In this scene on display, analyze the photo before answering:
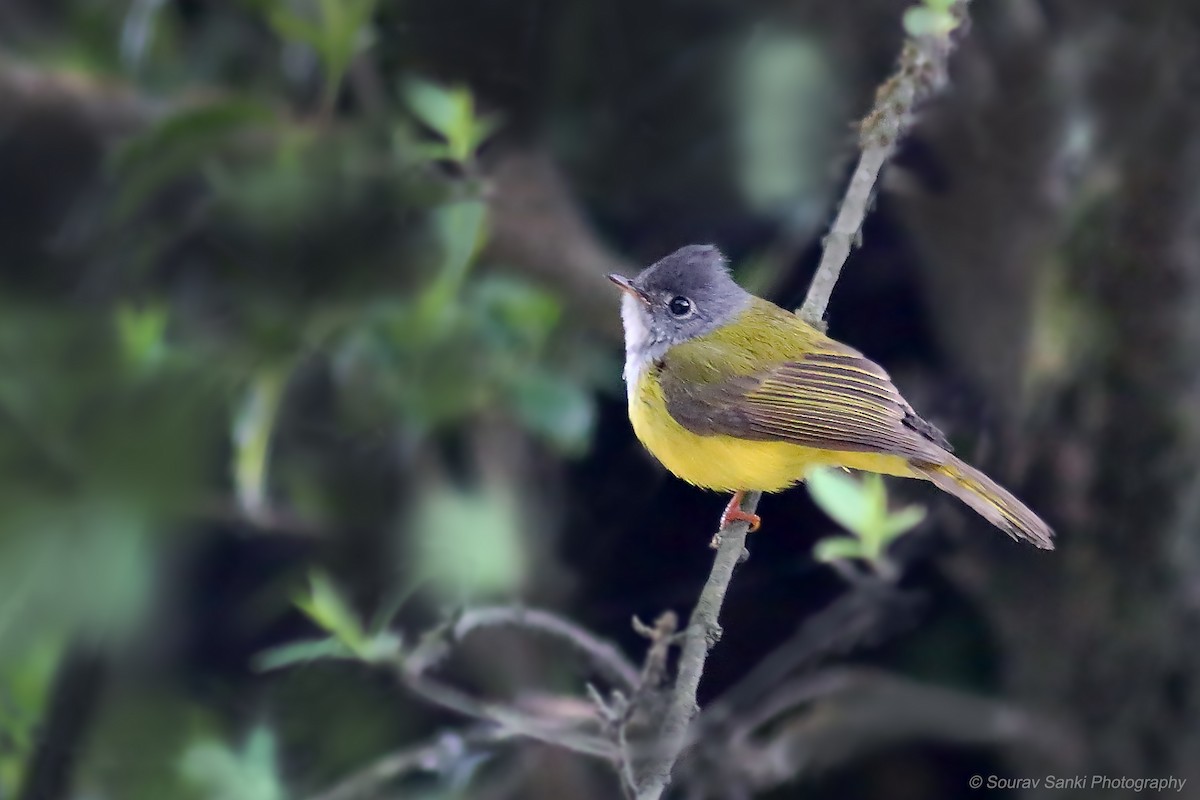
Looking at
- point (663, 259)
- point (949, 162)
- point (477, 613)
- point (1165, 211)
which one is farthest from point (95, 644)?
point (1165, 211)

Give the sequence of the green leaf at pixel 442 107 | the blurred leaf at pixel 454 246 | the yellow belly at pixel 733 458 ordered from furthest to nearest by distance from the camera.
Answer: the blurred leaf at pixel 454 246
the green leaf at pixel 442 107
the yellow belly at pixel 733 458

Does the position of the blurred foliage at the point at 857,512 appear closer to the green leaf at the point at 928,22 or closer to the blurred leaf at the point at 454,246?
the green leaf at the point at 928,22

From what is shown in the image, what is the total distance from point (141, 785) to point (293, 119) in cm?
95

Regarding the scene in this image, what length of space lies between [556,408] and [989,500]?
32.1 inches

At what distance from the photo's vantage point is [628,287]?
827 mm

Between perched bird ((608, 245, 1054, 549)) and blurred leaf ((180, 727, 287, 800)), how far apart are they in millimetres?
629

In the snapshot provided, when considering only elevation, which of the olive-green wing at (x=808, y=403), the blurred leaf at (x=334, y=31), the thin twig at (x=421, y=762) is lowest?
the thin twig at (x=421, y=762)

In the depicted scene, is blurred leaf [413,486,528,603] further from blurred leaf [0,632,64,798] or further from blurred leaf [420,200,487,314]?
blurred leaf [0,632,64,798]

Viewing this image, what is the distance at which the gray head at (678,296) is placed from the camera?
0.83 metres

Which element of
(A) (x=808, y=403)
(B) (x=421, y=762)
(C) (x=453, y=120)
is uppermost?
(C) (x=453, y=120)

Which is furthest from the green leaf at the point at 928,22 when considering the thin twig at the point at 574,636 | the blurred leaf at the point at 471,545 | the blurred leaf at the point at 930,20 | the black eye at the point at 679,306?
the blurred leaf at the point at 471,545

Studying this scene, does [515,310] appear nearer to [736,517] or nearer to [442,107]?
[442,107]

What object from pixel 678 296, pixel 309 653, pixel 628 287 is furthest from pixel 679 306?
pixel 309 653

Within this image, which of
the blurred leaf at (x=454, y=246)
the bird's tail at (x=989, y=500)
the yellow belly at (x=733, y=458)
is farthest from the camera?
the blurred leaf at (x=454, y=246)
